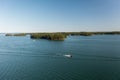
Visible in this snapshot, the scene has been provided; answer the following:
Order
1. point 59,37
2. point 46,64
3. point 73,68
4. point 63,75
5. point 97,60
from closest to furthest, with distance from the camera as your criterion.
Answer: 1. point 63,75
2. point 73,68
3. point 46,64
4. point 97,60
5. point 59,37

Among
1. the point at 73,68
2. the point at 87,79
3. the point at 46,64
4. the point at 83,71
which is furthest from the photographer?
the point at 46,64

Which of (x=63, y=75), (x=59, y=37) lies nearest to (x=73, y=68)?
(x=63, y=75)

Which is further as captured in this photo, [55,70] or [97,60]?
[97,60]

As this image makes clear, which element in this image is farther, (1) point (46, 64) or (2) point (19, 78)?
(1) point (46, 64)

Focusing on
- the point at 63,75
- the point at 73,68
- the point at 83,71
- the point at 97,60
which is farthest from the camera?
the point at 97,60

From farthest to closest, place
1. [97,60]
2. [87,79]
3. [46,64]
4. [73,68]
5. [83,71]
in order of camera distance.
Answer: [97,60] → [46,64] → [73,68] → [83,71] → [87,79]

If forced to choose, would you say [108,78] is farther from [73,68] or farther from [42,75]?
[42,75]

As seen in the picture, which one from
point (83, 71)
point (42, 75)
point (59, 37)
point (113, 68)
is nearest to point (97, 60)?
point (113, 68)

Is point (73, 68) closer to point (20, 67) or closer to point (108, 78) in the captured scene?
point (108, 78)
